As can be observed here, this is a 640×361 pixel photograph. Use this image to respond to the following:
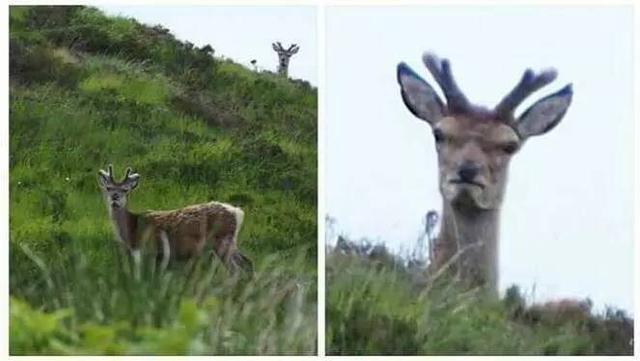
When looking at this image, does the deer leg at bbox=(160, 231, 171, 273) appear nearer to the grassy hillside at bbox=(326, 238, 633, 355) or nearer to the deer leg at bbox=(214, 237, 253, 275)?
the deer leg at bbox=(214, 237, 253, 275)

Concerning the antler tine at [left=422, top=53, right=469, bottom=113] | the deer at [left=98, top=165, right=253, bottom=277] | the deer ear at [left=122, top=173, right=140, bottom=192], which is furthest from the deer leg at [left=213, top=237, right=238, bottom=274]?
the antler tine at [left=422, top=53, right=469, bottom=113]

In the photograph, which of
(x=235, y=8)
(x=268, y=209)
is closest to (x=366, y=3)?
(x=235, y=8)

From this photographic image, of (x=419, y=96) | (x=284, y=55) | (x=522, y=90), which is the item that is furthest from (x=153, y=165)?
(x=522, y=90)

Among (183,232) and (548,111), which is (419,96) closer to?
(548,111)

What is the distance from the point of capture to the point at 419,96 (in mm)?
5723

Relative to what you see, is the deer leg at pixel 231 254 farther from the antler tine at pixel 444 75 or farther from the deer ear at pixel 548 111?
the deer ear at pixel 548 111

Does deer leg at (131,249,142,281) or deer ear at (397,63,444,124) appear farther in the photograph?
deer ear at (397,63,444,124)

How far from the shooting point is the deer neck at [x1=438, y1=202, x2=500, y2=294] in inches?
226

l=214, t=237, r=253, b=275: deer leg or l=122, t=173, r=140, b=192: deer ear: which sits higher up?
l=122, t=173, r=140, b=192: deer ear

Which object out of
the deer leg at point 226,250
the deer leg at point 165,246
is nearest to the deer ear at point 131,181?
the deer leg at point 165,246

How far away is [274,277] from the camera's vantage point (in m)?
5.68

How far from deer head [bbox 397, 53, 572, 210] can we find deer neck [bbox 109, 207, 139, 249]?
1276 mm

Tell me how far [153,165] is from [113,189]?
0.21 metres
